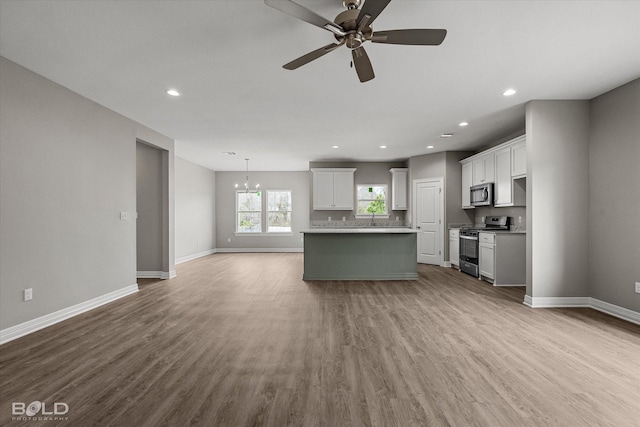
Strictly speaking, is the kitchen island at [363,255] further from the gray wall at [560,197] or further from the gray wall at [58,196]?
the gray wall at [58,196]

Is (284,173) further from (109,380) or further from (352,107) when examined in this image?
(109,380)

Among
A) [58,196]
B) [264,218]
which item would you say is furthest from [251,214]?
[58,196]

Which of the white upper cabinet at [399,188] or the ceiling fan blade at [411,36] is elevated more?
the ceiling fan blade at [411,36]

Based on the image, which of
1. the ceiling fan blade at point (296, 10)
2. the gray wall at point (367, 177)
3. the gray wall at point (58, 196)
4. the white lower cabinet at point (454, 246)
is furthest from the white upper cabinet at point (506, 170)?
the gray wall at point (58, 196)

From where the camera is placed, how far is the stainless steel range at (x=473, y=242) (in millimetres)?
5836

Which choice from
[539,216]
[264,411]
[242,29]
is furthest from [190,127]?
[539,216]

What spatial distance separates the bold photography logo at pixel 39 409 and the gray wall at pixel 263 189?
8.32m

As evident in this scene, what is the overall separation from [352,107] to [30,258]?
4.17m

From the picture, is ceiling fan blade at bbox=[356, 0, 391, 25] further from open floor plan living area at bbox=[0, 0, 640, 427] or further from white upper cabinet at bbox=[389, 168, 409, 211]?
white upper cabinet at bbox=[389, 168, 409, 211]

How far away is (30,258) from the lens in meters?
3.19

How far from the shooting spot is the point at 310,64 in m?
3.07

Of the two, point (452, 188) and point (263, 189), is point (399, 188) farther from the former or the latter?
point (263, 189)

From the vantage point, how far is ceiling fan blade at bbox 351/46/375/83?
229cm

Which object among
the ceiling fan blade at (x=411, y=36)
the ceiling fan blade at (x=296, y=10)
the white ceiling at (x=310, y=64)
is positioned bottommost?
the ceiling fan blade at (x=411, y=36)
